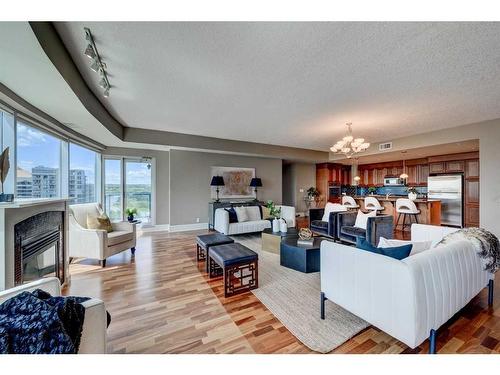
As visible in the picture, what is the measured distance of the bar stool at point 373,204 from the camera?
19.3 feet

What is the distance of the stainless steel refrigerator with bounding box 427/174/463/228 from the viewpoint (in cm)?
582

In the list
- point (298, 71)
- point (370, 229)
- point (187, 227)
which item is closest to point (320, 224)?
point (370, 229)

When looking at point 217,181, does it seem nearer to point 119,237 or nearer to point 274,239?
point 274,239

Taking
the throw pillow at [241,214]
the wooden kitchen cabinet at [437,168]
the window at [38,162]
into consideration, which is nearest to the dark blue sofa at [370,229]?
the throw pillow at [241,214]

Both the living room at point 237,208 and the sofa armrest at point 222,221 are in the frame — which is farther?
the sofa armrest at point 222,221

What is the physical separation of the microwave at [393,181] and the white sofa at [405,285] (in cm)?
658

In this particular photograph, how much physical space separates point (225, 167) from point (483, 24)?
5386 millimetres

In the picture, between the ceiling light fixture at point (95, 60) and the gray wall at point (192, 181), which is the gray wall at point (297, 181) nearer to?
the gray wall at point (192, 181)

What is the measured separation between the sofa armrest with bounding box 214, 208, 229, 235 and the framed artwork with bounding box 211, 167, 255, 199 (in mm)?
1317

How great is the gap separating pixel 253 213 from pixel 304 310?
3225 millimetres

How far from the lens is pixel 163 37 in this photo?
1.75 m

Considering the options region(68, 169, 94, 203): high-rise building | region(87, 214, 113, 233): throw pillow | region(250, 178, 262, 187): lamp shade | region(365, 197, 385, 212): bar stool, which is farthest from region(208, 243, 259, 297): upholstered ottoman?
region(365, 197, 385, 212): bar stool

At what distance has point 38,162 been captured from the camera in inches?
123
